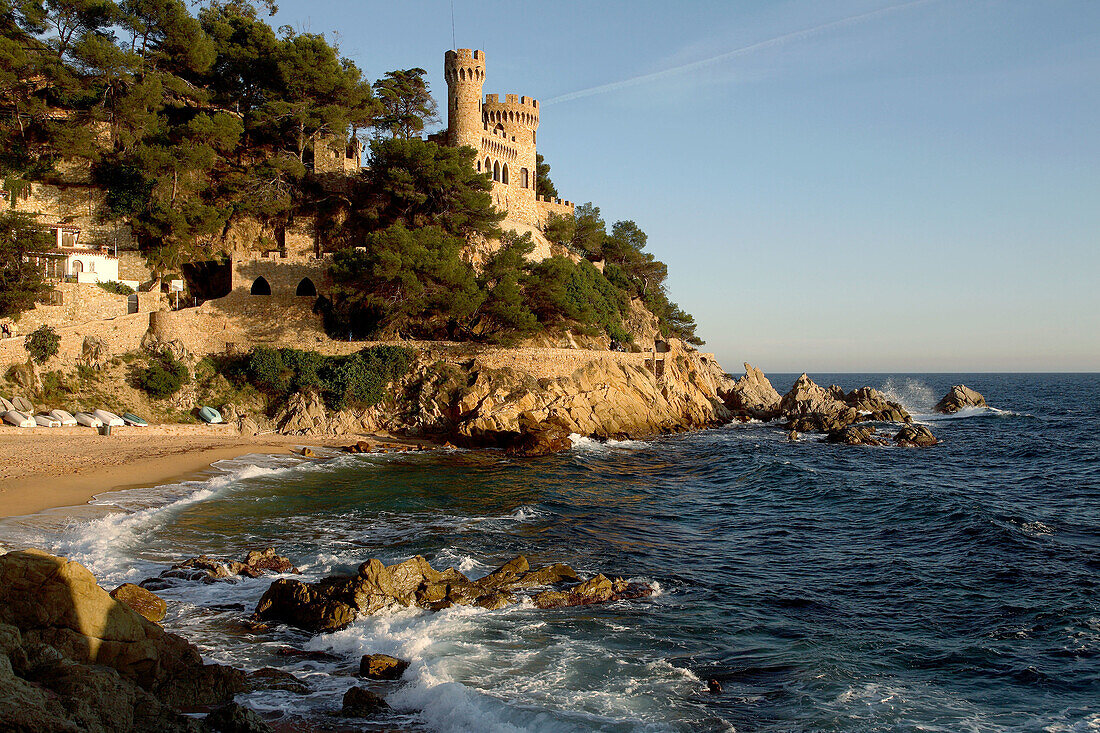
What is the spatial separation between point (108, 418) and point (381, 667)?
2443 cm

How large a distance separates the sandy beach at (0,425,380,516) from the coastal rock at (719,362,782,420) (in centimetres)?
3009

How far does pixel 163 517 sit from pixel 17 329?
19.1 metres

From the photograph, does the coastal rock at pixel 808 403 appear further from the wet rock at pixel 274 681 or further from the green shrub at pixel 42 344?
the wet rock at pixel 274 681

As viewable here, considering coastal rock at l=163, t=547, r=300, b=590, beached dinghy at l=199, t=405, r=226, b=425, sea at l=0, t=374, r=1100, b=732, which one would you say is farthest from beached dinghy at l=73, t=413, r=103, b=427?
coastal rock at l=163, t=547, r=300, b=590

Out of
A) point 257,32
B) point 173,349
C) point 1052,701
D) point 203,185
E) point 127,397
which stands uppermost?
point 257,32

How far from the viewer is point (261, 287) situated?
38125 mm

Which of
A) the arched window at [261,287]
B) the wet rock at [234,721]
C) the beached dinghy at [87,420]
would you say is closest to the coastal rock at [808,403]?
the arched window at [261,287]

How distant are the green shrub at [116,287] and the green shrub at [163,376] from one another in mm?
4844

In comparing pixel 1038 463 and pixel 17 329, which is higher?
pixel 17 329

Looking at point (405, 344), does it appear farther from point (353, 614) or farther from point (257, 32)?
point (353, 614)

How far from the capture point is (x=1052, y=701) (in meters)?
10.0

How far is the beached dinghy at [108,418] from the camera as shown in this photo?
28.7 meters

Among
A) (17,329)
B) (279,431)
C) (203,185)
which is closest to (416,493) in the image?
(279,431)

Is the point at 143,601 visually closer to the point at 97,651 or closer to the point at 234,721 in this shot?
the point at 97,651
